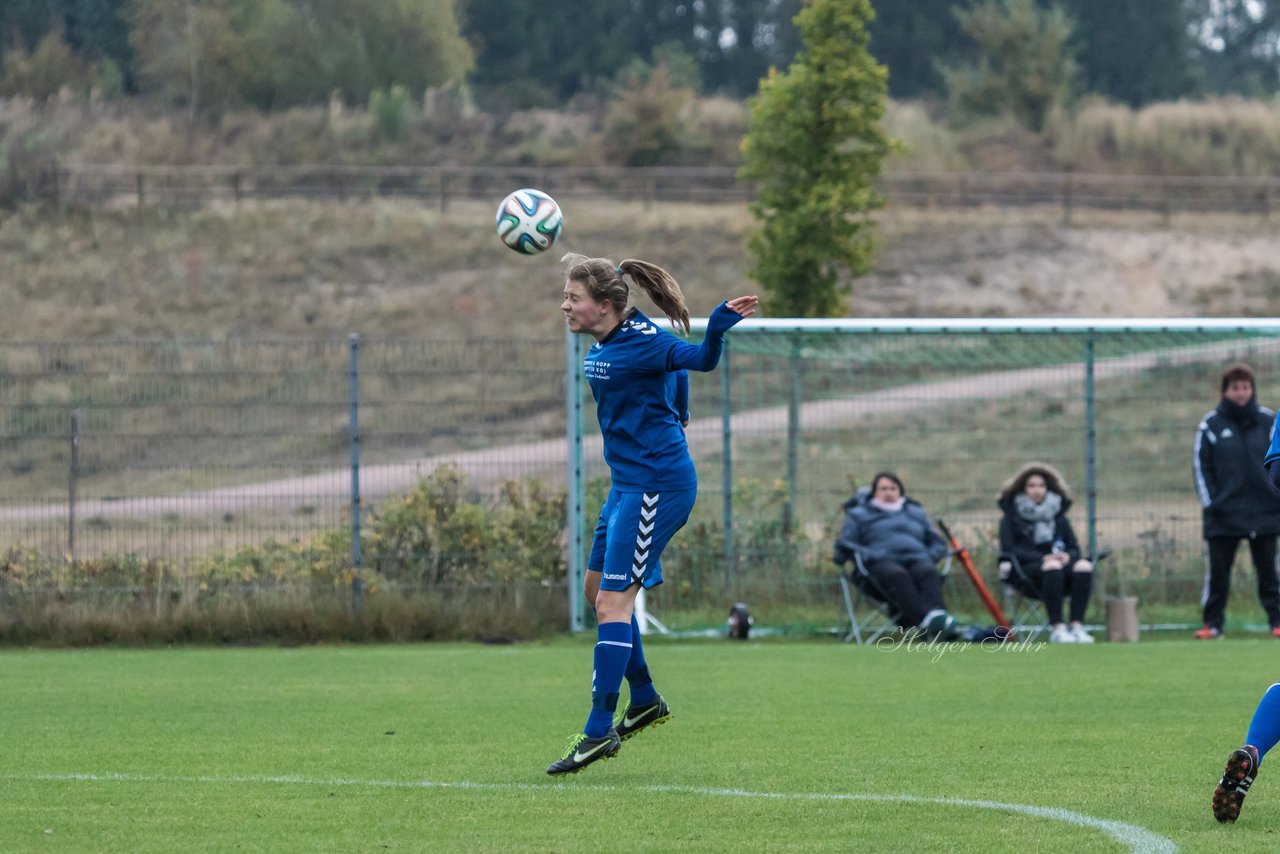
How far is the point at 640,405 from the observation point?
7.22 meters

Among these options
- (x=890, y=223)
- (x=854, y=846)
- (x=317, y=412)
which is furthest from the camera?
(x=890, y=223)

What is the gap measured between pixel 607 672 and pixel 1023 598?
848 centimetres

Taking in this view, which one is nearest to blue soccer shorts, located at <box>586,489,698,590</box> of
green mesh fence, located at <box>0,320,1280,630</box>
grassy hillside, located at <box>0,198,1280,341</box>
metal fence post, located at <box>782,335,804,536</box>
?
green mesh fence, located at <box>0,320,1280,630</box>

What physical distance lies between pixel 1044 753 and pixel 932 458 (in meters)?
7.88

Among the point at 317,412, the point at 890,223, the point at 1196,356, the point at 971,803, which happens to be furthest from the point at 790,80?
the point at 890,223

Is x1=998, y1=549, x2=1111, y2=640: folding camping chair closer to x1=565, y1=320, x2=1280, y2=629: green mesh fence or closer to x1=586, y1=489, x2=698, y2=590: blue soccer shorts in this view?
x1=565, y1=320, x2=1280, y2=629: green mesh fence

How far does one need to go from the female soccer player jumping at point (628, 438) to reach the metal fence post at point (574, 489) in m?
7.11

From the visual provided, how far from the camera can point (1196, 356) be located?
1573 centimetres

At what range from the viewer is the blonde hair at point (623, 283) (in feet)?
23.6

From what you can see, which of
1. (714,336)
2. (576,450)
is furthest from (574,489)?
(714,336)

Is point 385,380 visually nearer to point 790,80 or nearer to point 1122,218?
point 790,80

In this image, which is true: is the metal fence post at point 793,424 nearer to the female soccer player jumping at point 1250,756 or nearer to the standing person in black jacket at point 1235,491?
the standing person in black jacket at point 1235,491

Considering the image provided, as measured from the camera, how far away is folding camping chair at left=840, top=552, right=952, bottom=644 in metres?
13.9

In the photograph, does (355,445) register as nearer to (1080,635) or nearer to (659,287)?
A: (1080,635)
